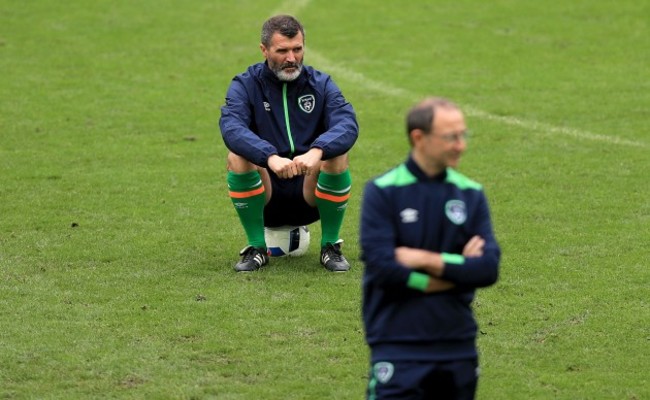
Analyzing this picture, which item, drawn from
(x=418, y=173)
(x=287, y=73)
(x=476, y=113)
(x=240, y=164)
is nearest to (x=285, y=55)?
(x=287, y=73)

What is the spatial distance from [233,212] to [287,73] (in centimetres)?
246

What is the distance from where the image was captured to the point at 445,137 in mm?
5562

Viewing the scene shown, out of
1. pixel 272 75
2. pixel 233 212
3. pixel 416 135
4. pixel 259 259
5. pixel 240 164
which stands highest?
pixel 416 135

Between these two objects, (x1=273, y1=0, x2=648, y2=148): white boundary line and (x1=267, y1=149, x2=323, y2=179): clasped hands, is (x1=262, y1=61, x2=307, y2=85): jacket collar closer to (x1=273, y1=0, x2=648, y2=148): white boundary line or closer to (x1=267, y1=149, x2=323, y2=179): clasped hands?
(x1=267, y1=149, x2=323, y2=179): clasped hands

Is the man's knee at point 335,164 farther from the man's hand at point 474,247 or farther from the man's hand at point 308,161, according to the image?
the man's hand at point 474,247

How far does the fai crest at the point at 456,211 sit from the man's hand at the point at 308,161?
352 centimetres

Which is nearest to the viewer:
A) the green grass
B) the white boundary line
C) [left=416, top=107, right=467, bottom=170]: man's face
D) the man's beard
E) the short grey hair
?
[left=416, top=107, right=467, bottom=170]: man's face

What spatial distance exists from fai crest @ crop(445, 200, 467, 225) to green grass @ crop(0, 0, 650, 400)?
2030 mm

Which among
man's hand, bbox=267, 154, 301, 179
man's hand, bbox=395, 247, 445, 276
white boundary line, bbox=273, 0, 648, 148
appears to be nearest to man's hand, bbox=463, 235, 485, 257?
Answer: man's hand, bbox=395, 247, 445, 276

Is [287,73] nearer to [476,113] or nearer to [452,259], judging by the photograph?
[452,259]

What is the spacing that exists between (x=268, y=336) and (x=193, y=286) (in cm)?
131

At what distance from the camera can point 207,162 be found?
46.4ft

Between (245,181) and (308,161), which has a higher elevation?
(308,161)

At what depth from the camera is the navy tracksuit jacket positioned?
18.5 ft
